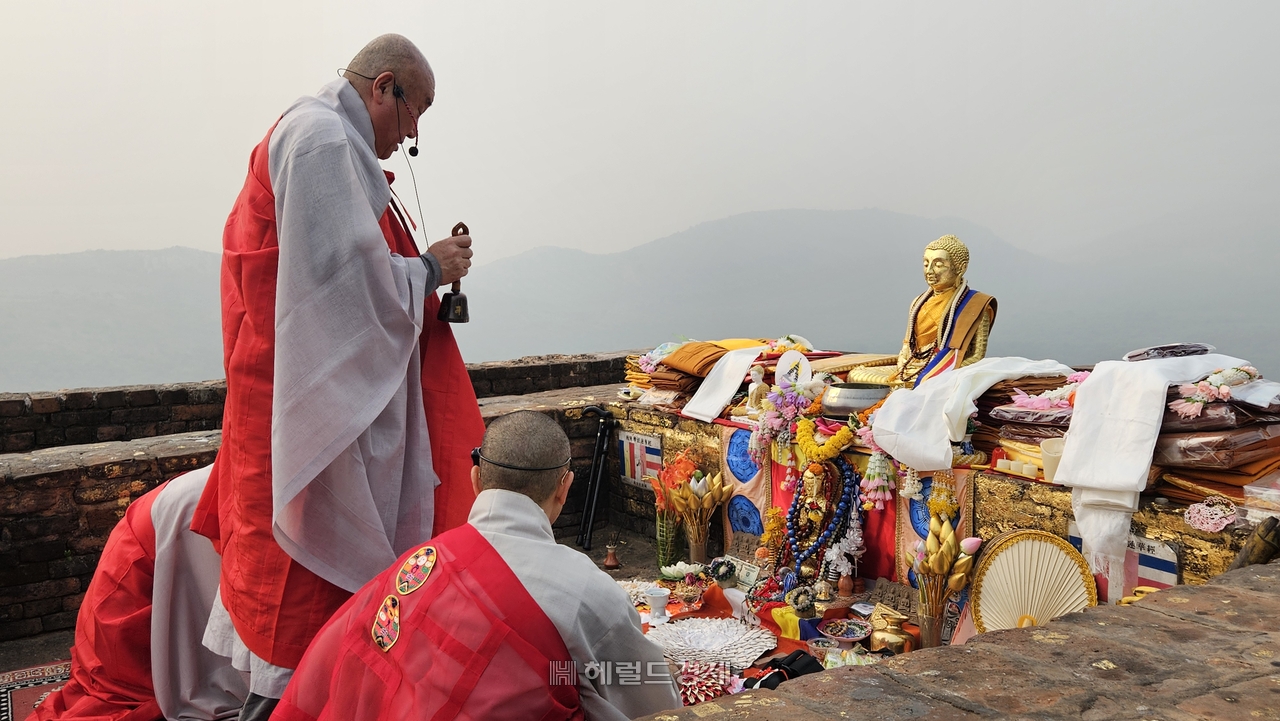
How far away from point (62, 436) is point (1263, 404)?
314 inches

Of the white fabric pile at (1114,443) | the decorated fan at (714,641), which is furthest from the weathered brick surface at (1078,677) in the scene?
the decorated fan at (714,641)

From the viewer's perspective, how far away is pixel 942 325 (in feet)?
15.4

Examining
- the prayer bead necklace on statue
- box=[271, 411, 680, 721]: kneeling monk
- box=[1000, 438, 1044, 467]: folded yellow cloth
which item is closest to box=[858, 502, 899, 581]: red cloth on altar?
the prayer bead necklace on statue

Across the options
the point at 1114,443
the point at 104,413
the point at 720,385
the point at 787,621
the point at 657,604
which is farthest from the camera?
the point at 104,413

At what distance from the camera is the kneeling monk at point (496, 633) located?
1593mm

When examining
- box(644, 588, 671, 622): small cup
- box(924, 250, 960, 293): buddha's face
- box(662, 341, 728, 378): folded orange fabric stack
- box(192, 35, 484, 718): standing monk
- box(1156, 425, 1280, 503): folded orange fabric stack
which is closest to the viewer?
box(192, 35, 484, 718): standing monk

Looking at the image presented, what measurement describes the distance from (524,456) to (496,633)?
0.36 m

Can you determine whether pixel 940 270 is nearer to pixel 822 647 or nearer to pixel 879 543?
pixel 879 543

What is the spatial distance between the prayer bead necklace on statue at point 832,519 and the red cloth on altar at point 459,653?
2.80 m

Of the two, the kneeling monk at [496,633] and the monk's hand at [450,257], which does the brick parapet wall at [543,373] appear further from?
the kneeling monk at [496,633]

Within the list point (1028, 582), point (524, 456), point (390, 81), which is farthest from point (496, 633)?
point (1028, 582)

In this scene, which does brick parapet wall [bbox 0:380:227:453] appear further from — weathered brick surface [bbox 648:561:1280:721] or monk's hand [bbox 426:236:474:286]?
weathered brick surface [bbox 648:561:1280:721]

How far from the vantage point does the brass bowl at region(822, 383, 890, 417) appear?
4395 millimetres

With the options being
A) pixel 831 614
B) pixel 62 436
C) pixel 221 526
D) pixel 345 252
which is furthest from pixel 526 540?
pixel 62 436
